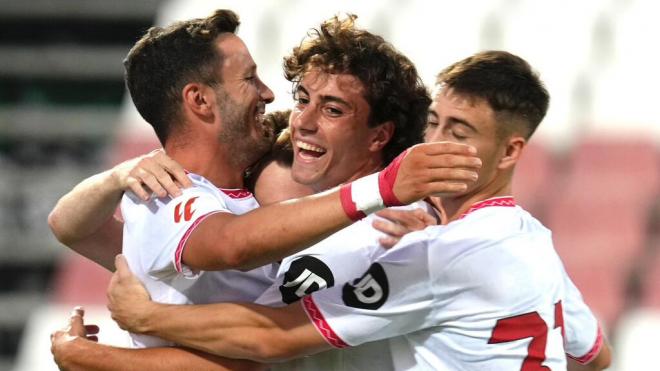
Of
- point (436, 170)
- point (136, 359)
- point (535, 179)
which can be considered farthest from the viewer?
point (535, 179)

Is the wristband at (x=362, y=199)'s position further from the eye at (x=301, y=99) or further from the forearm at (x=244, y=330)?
the eye at (x=301, y=99)

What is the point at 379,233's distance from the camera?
400 centimetres

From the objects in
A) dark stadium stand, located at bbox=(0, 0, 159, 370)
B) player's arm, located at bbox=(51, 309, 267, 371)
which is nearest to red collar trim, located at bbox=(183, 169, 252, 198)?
player's arm, located at bbox=(51, 309, 267, 371)

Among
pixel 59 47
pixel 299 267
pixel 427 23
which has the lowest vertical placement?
pixel 299 267

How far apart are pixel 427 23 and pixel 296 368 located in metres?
7.19

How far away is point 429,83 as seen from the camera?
1027 centimetres

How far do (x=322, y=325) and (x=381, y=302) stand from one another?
0.18 meters

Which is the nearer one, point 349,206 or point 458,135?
point 349,206

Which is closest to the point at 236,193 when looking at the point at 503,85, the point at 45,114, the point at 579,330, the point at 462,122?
the point at 462,122

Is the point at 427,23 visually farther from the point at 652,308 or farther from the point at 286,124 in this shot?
the point at 286,124

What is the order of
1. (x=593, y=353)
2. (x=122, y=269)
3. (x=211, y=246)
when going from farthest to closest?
(x=593, y=353) < (x=122, y=269) < (x=211, y=246)

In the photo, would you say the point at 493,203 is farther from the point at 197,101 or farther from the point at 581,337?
the point at 197,101

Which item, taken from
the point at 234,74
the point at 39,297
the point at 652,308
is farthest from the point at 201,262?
the point at 39,297

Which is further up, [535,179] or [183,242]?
[535,179]
